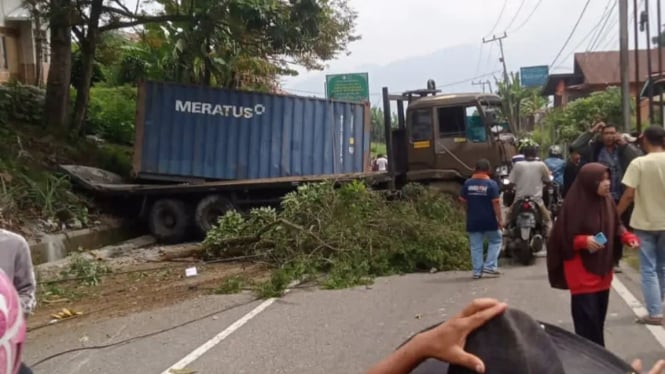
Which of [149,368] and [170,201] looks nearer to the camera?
[149,368]

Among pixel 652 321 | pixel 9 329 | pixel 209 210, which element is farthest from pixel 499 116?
pixel 9 329

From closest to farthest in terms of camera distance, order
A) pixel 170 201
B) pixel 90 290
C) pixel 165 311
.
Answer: pixel 165 311 < pixel 90 290 < pixel 170 201

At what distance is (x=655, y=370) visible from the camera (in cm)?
200

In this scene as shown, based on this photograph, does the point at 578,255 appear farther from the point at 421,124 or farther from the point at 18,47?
the point at 18,47

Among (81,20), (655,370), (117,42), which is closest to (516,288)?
(655,370)

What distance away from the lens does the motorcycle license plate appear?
11281mm

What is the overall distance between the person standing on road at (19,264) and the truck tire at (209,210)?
43.3 ft

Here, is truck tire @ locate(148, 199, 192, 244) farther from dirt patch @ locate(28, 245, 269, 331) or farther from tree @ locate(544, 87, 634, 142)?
tree @ locate(544, 87, 634, 142)

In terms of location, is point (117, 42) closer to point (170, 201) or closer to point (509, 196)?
point (170, 201)

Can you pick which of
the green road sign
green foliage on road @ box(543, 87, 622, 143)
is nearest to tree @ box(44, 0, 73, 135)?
the green road sign

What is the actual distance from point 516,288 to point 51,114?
1412 cm

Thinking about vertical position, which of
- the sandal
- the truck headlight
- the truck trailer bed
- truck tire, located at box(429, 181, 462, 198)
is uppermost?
the truck headlight

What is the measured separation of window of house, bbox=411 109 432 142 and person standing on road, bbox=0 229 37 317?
12.1 meters

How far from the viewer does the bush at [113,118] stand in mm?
23938
